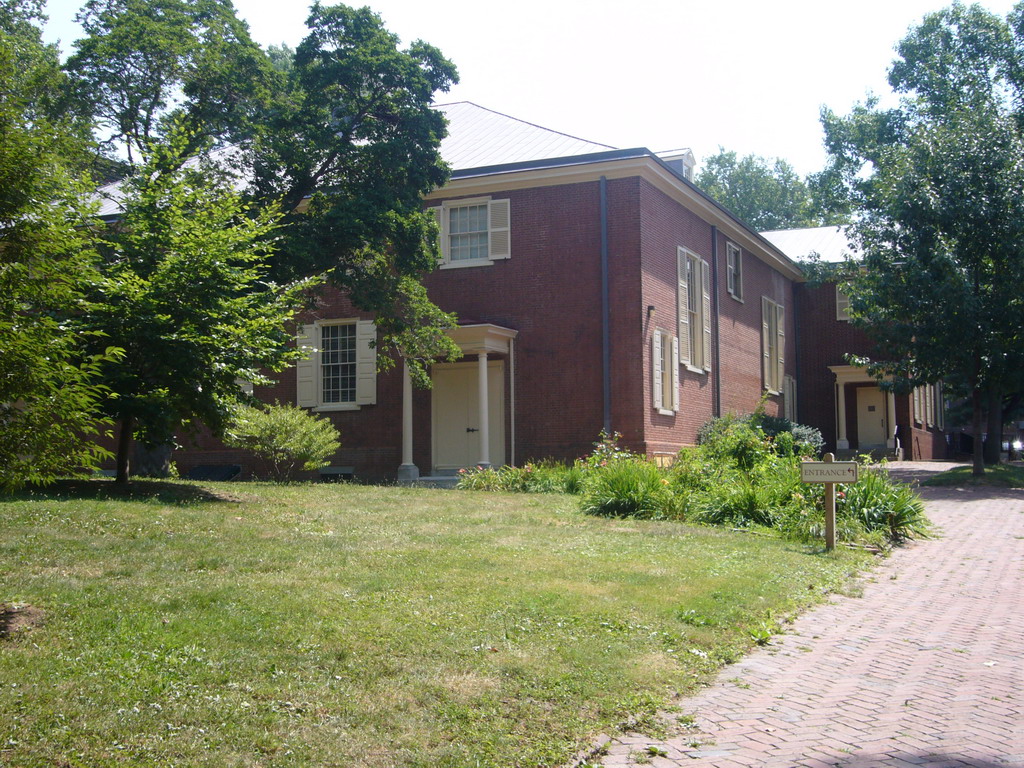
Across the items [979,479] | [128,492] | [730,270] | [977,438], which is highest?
[730,270]

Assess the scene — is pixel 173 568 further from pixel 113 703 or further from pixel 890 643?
pixel 890 643

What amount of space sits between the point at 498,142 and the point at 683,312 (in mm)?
6014

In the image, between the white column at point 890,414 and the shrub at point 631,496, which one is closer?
the shrub at point 631,496

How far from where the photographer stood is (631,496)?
1418 centimetres

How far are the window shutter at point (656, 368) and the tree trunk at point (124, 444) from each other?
11.3 meters

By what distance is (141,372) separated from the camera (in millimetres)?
12484

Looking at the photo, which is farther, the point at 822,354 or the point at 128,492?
the point at 822,354

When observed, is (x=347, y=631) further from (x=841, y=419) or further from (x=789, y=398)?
(x=841, y=419)

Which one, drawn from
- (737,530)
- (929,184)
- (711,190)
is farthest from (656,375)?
(711,190)

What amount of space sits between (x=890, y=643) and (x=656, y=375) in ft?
45.4

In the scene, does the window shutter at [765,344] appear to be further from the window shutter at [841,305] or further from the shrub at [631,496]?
the shrub at [631,496]

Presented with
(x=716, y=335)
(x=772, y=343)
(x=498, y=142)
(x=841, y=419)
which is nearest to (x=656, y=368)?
(x=716, y=335)

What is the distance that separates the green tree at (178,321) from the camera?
39.8 ft

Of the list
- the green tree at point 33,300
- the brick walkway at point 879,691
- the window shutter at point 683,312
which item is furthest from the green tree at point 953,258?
the green tree at point 33,300
